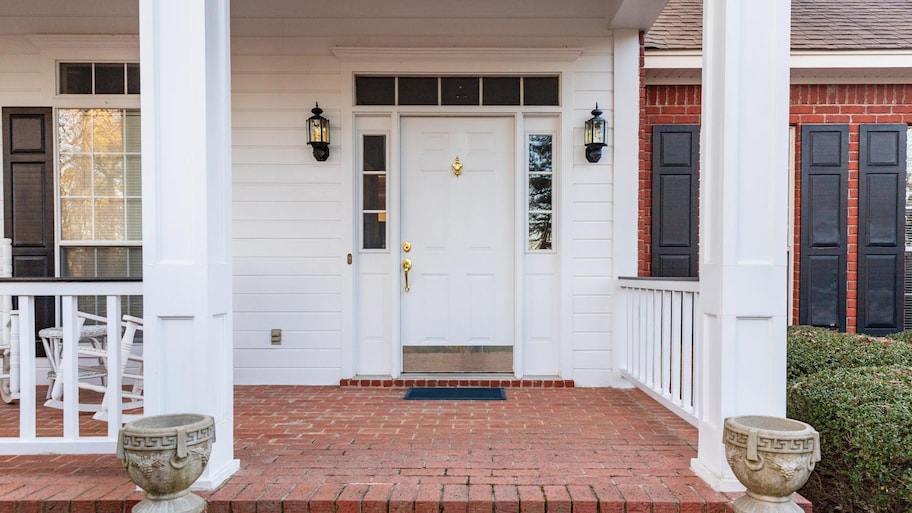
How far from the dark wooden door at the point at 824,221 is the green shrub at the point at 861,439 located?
2.02 m

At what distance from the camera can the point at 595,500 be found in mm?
2033

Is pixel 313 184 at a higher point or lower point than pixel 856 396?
higher

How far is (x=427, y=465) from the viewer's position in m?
2.36

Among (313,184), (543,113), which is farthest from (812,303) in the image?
(313,184)

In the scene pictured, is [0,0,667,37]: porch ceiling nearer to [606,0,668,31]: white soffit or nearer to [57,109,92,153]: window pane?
[606,0,668,31]: white soffit

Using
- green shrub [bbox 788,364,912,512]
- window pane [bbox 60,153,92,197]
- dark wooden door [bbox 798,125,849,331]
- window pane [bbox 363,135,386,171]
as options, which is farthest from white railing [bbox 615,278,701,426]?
window pane [bbox 60,153,92,197]

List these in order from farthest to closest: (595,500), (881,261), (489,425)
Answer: (881,261)
(489,425)
(595,500)

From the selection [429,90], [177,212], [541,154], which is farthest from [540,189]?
[177,212]

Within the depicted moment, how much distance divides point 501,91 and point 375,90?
958mm

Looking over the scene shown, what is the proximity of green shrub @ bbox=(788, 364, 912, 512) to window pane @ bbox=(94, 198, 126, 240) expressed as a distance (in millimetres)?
4528

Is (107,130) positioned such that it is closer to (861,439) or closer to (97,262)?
(97,262)

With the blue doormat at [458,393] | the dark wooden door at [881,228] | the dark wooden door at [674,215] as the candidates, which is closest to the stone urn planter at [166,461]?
the blue doormat at [458,393]

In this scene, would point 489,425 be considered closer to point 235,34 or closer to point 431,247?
point 431,247

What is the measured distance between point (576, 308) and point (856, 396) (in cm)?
186
